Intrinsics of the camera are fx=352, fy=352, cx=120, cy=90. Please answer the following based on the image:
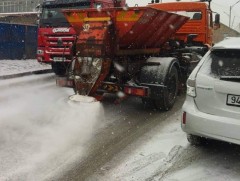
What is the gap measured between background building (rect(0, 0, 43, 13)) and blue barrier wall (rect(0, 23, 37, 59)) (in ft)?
102

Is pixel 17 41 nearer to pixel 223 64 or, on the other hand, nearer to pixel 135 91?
pixel 135 91

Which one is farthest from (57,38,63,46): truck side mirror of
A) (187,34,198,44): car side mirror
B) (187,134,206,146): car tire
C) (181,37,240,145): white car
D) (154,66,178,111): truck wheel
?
(181,37,240,145): white car

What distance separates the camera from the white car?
4.34m

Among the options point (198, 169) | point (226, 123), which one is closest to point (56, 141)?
point (198, 169)

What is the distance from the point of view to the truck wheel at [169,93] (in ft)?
24.0

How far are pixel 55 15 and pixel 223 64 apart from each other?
8656 mm

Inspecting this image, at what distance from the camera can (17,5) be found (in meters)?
48.7

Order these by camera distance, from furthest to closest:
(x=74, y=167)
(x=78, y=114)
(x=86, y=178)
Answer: (x=78, y=114)
(x=74, y=167)
(x=86, y=178)

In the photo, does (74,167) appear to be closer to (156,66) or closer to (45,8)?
(156,66)

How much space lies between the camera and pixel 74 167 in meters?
4.54

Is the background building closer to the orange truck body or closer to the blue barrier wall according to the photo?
the blue barrier wall

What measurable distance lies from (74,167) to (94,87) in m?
2.68

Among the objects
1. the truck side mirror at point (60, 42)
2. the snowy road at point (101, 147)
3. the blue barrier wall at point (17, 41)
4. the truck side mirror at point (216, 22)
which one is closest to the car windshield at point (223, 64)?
the snowy road at point (101, 147)

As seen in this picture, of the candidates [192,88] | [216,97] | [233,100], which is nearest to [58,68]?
[192,88]
